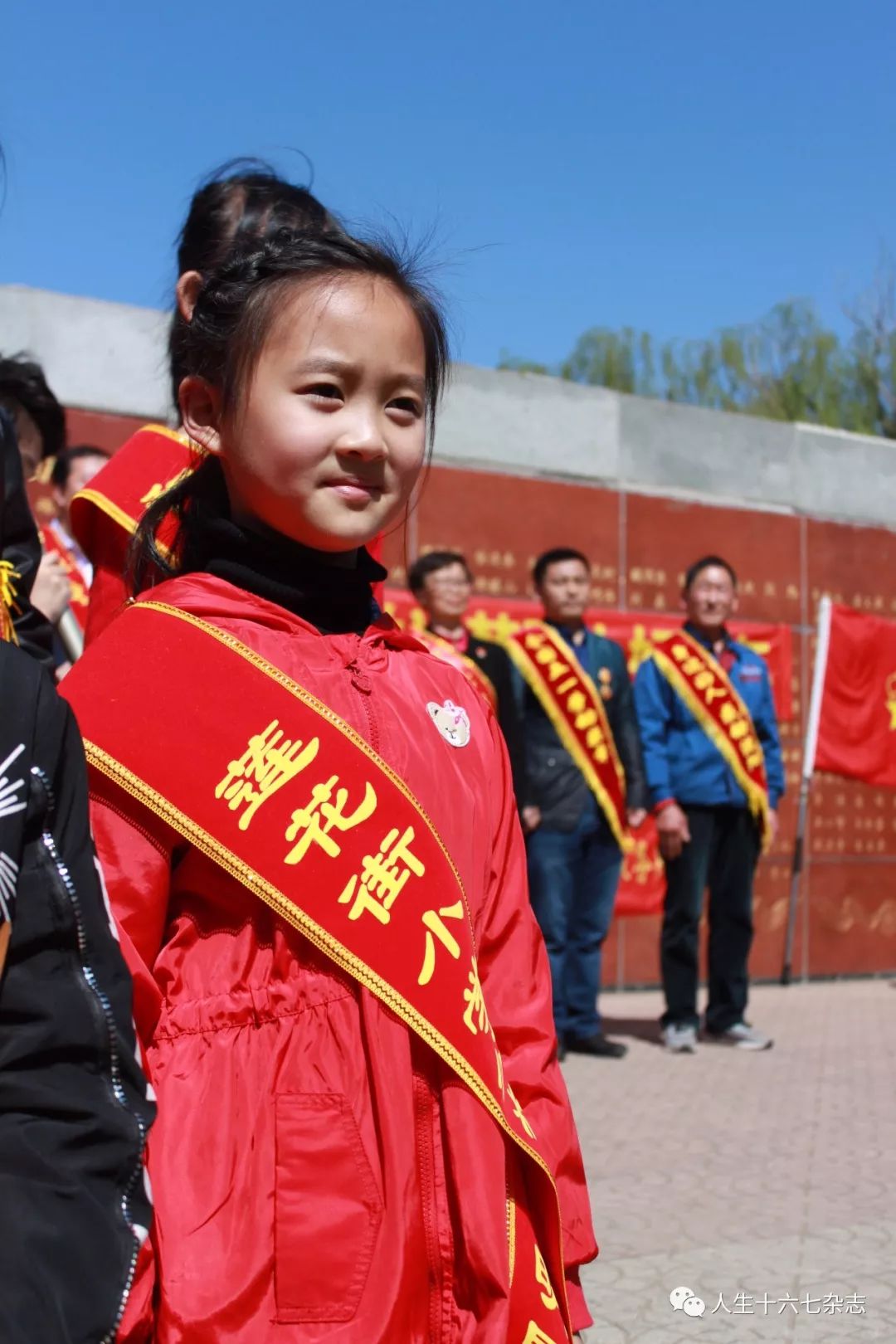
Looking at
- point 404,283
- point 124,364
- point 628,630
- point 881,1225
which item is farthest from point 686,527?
point 404,283

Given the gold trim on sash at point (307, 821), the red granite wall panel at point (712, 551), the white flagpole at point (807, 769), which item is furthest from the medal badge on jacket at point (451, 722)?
Result: the white flagpole at point (807, 769)

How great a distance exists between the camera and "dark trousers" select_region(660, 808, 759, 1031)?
650 centimetres

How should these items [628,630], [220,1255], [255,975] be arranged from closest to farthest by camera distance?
[220,1255]
[255,975]
[628,630]

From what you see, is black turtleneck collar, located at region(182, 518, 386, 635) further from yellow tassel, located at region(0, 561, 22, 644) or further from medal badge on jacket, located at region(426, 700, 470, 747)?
yellow tassel, located at region(0, 561, 22, 644)

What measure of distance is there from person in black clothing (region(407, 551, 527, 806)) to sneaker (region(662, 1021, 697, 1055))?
1.17m

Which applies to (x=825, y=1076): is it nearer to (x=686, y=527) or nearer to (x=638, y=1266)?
(x=638, y=1266)

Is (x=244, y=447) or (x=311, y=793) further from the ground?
(x=244, y=447)

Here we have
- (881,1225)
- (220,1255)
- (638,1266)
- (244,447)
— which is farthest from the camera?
(881,1225)

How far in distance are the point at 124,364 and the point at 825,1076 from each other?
4.11 m

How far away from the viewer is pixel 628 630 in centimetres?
816

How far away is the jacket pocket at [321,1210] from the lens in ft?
4.59

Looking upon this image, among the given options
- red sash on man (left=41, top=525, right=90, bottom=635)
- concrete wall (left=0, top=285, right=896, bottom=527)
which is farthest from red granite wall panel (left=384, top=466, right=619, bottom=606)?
red sash on man (left=41, top=525, right=90, bottom=635)

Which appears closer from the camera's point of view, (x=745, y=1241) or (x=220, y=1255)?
(x=220, y=1255)

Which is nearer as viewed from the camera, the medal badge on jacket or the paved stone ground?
the medal badge on jacket
